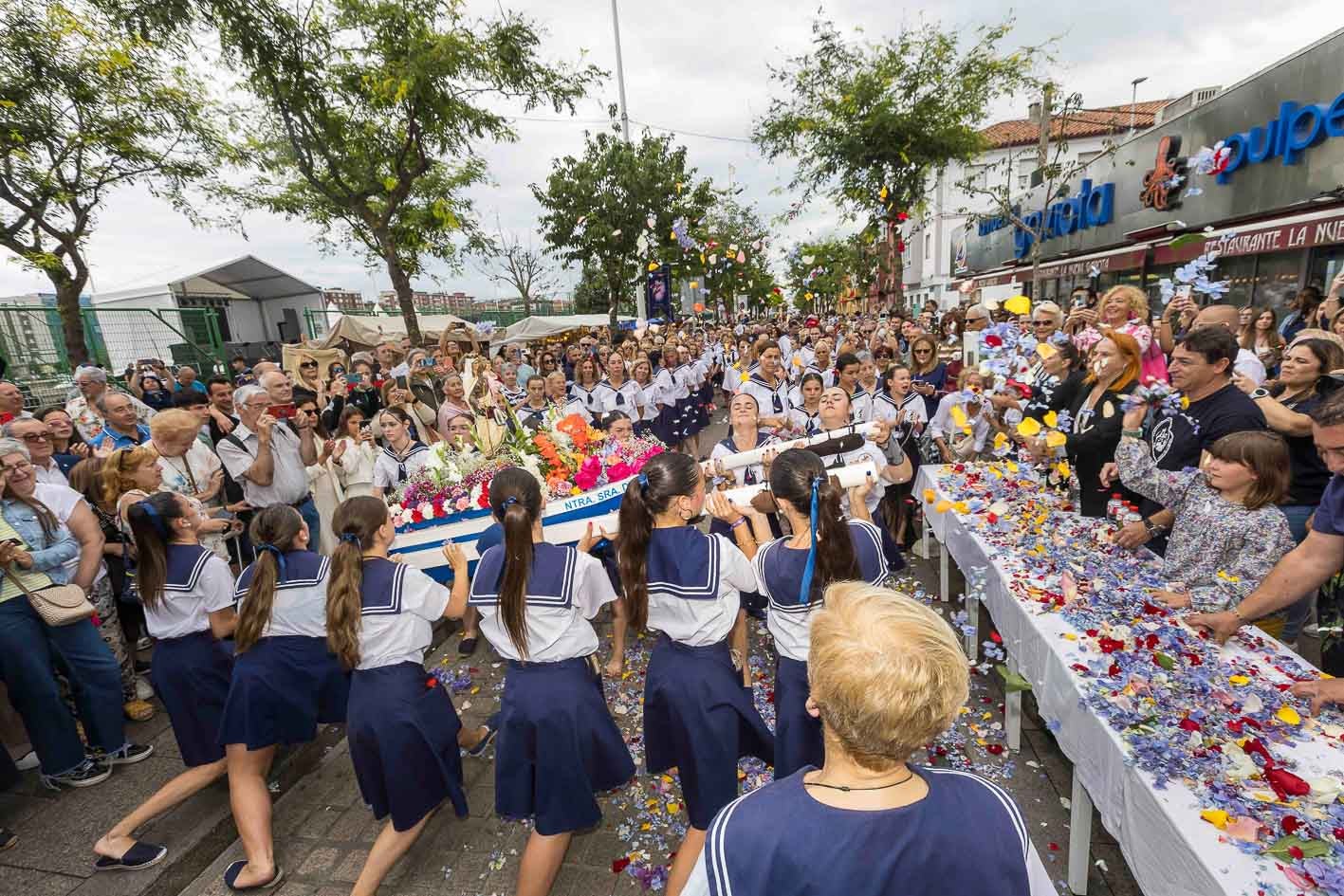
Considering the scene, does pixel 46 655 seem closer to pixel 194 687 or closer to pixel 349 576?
pixel 194 687

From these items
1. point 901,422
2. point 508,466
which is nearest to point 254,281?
point 508,466

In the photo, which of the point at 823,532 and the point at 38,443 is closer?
the point at 823,532

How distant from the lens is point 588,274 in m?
25.7

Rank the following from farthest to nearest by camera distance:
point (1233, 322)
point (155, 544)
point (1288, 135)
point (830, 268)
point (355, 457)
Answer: point (830, 268) → point (1288, 135) → point (355, 457) → point (1233, 322) → point (155, 544)

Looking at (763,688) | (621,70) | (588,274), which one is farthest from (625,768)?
(588,274)

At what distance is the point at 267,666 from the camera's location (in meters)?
3.08

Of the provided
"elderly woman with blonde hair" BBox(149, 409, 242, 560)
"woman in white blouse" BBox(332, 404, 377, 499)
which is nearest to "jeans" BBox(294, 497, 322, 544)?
"woman in white blouse" BBox(332, 404, 377, 499)

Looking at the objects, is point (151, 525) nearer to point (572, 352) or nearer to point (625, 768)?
point (625, 768)

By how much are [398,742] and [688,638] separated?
54.4 inches

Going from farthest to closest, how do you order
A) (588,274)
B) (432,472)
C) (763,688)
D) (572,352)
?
(588,274) → (572,352) → (432,472) → (763,688)

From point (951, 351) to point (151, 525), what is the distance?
7.88 meters

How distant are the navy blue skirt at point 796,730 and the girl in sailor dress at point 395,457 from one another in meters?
3.90

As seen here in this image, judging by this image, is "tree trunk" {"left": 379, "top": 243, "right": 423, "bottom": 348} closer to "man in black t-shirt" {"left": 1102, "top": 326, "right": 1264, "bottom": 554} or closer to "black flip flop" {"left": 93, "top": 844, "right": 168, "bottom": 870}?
"black flip flop" {"left": 93, "top": 844, "right": 168, "bottom": 870}

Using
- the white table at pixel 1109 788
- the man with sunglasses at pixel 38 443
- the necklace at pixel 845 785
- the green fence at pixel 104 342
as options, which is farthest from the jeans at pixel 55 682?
the green fence at pixel 104 342
